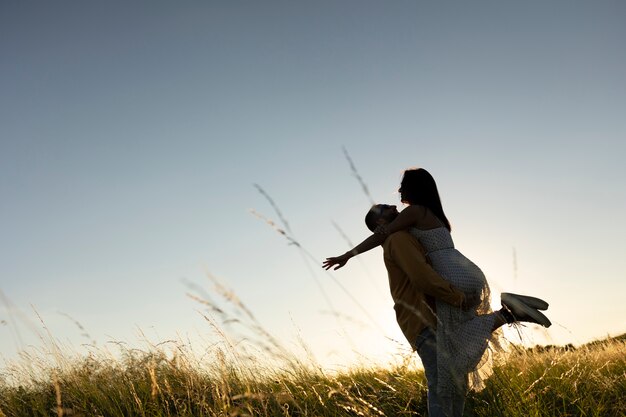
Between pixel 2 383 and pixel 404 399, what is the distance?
197 inches

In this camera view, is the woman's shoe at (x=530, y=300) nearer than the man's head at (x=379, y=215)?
Yes

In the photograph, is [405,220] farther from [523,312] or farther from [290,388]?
[290,388]

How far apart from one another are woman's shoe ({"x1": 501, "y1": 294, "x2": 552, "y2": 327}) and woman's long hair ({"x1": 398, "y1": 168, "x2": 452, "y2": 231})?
2.34 feet

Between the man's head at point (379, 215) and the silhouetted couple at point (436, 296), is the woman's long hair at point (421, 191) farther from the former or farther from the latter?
the man's head at point (379, 215)

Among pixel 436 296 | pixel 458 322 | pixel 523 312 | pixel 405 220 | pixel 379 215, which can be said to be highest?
pixel 379 215

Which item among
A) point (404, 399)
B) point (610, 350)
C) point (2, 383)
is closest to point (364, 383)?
point (404, 399)

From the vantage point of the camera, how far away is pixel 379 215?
3920 millimetres

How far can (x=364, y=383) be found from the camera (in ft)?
19.2

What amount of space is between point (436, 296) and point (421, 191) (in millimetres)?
832

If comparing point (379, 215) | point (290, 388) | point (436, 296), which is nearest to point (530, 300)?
point (436, 296)

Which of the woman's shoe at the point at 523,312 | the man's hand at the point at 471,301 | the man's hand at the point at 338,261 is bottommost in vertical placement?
the woman's shoe at the point at 523,312

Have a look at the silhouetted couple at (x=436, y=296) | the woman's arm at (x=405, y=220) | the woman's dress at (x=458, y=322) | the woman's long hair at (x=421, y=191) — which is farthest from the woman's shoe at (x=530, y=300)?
the woman's arm at (x=405, y=220)

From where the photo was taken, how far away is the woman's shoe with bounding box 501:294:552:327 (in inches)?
145

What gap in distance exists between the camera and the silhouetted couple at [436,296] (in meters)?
3.52
